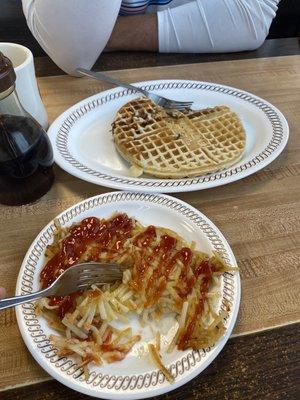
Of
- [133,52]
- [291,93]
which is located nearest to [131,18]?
[133,52]

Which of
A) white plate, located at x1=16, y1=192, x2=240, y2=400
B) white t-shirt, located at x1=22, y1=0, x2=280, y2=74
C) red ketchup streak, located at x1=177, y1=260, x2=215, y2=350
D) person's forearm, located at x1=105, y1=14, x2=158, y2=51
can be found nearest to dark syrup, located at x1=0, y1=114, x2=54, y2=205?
white plate, located at x1=16, y1=192, x2=240, y2=400

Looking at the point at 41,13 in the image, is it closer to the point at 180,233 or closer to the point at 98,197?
the point at 98,197

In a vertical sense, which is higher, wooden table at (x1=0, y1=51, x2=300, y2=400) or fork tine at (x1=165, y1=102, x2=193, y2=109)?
fork tine at (x1=165, y1=102, x2=193, y2=109)

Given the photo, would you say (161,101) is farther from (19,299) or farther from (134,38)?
(19,299)

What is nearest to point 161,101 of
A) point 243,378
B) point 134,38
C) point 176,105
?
point 176,105

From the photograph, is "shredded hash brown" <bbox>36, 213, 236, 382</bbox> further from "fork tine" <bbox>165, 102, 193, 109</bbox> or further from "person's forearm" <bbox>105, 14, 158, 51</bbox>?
"person's forearm" <bbox>105, 14, 158, 51</bbox>

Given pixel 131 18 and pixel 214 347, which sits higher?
pixel 131 18
